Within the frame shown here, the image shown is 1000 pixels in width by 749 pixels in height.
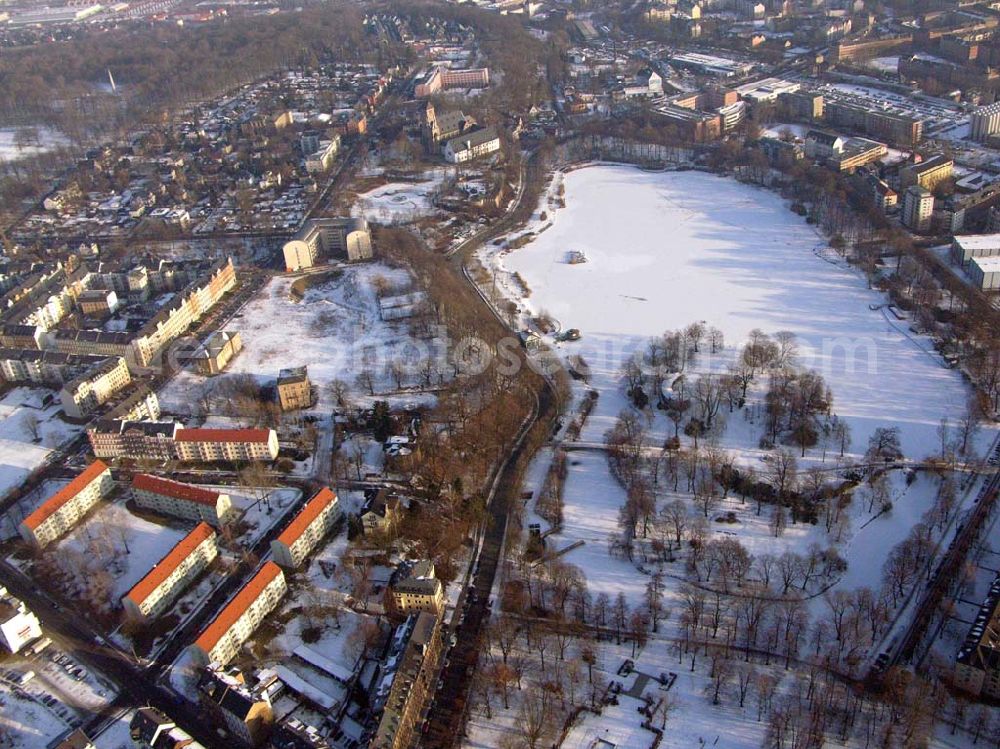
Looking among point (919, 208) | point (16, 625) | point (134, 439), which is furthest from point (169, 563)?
point (919, 208)

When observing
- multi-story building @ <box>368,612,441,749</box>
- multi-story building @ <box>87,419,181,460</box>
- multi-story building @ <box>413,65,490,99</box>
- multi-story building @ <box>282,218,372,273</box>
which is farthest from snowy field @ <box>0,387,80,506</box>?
multi-story building @ <box>413,65,490,99</box>

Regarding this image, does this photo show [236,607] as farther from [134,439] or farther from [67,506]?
[134,439]

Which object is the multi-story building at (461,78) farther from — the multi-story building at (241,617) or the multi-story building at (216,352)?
the multi-story building at (241,617)

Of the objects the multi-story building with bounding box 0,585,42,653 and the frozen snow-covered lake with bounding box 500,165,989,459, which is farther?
the frozen snow-covered lake with bounding box 500,165,989,459

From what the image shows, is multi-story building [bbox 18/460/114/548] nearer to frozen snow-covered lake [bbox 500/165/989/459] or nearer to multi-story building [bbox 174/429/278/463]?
multi-story building [bbox 174/429/278/463]

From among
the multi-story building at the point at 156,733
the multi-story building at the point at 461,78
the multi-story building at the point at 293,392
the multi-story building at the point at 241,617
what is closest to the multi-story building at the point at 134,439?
the multi-story building at the point at 293,392

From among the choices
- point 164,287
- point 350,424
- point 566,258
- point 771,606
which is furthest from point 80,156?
point 771,606

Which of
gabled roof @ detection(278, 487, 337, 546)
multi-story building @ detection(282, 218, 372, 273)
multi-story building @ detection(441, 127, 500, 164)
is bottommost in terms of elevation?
gabled roof @ detection(278, 487, 337, 546)
